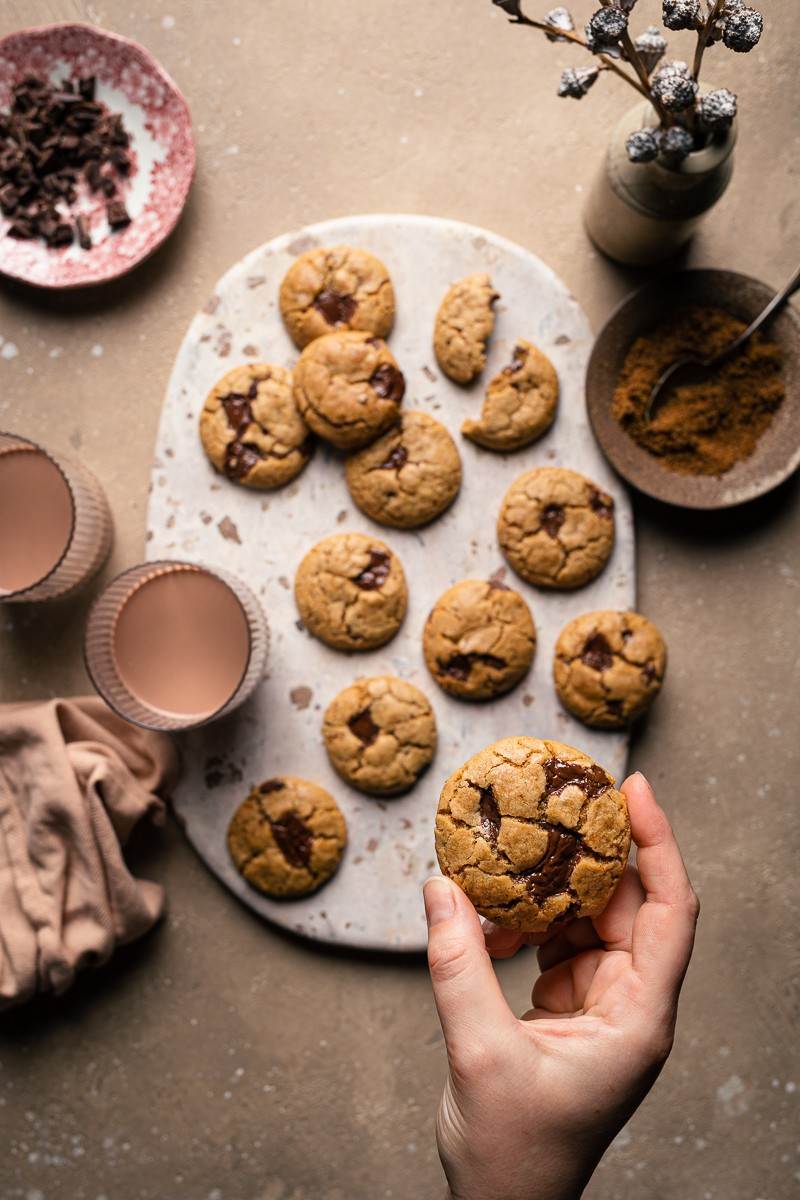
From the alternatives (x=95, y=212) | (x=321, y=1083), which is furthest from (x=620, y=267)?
(x=321, y=1083)

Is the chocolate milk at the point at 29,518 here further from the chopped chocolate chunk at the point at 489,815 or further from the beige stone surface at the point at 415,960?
the chopped chocolate chunk at the point at 489,815

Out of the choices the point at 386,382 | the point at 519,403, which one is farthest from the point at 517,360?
the point at 386,382

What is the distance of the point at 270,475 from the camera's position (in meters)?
2.01

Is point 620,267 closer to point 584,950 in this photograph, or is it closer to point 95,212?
point 95,212

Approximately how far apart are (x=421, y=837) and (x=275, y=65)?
1.79 metres

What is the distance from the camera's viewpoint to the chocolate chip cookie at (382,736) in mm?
1952

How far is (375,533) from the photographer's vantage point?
80.3 inches

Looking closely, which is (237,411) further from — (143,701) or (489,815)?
(489,815)

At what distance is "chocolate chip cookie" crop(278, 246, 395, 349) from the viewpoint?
6.53 ft

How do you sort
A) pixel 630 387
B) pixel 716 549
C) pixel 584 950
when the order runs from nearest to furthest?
1. pixel 584 950
2. pixel 630 387
3. pixel 716 549

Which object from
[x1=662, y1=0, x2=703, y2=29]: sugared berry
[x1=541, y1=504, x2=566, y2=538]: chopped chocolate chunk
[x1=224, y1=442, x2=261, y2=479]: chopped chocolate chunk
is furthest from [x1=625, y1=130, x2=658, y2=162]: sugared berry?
[x1=224, y1=442, x2=261, y2=479]: chopped chocolate chunk

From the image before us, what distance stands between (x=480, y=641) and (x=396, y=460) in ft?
1.37

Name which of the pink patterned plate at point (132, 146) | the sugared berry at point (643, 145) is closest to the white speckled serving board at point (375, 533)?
the pink patterned plate at point (132, 146)

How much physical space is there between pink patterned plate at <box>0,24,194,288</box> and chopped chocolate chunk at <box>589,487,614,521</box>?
3.65ft
